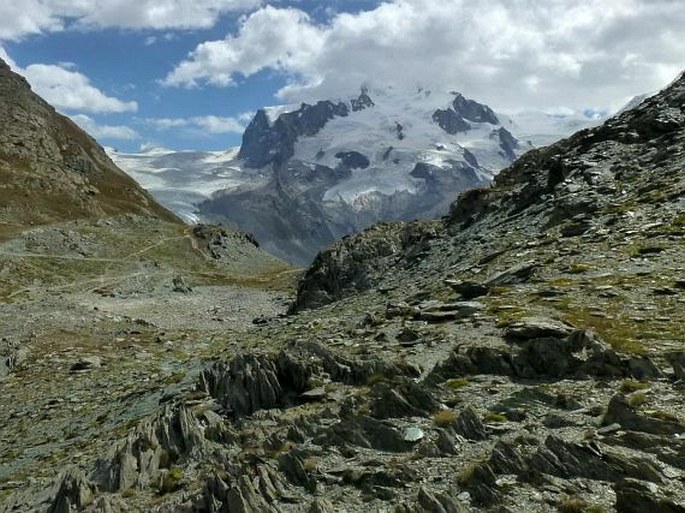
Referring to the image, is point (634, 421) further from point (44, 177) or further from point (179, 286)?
point (44, 177)

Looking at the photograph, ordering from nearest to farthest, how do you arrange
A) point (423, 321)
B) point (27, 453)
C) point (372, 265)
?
point (27, 453)
point (423, 321)
point (372, 265)

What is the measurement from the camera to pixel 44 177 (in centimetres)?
16788

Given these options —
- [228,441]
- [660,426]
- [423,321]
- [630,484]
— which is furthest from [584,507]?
[423,321]

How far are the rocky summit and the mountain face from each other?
107 metres

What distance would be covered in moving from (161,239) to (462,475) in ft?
431

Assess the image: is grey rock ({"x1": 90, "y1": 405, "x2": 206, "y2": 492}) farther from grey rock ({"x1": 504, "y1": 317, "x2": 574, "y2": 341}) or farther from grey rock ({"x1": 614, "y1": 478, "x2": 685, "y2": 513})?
grey rock ({"x1": 614, "y1": 478, "x2": 685, "y2": 513})

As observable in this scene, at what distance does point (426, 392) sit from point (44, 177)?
17052 centimetres

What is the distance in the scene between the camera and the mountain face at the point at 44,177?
5787 inches

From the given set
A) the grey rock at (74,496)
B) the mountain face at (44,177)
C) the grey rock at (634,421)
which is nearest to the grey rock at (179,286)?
the mountain face at (44,177)

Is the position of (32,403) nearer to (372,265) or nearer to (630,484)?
(630,484)

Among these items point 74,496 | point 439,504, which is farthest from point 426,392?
point 74,496

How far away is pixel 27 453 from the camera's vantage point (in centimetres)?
2561

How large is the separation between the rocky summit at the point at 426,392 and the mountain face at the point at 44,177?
107107 mm

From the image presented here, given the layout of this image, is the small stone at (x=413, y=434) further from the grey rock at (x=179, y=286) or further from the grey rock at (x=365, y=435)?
the grey rock at (x=179, y=286)
